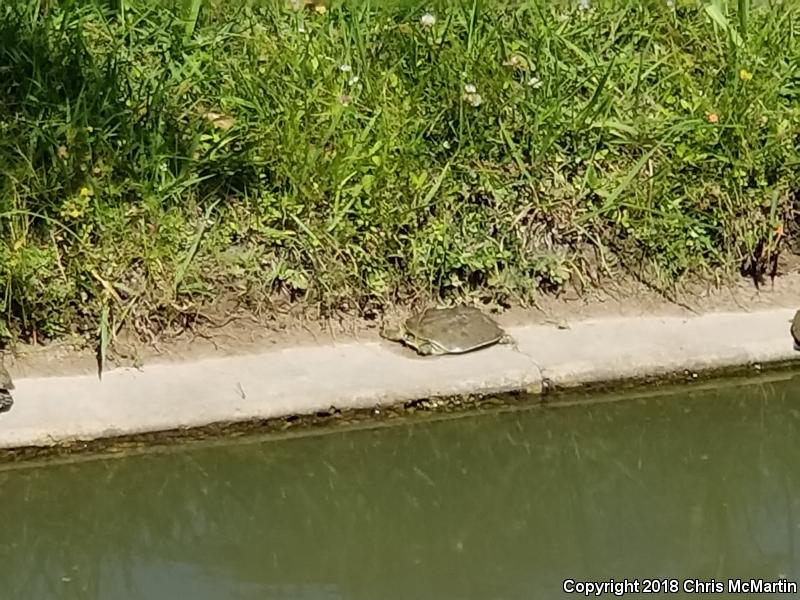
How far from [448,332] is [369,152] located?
708 millimetres

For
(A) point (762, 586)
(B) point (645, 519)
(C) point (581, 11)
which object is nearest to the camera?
(A) point (762, 586)

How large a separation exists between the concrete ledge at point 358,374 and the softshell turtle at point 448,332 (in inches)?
1.3

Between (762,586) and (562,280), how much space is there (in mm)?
1500

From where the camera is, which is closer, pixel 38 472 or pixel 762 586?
pixel 762 586

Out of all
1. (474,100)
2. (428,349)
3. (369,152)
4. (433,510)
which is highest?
(474,100)

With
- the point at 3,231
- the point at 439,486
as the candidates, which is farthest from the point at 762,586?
the point at 3,231

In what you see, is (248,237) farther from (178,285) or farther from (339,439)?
(339,439)

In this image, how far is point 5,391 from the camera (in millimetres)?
4254

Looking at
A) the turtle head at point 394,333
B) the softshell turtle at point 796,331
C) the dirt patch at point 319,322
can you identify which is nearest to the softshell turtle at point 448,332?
the turtle head at point 394,333

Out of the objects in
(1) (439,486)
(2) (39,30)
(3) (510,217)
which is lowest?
(1) (439,486)

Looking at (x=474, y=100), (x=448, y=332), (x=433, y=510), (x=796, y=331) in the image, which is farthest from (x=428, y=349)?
(x=796, y=331)

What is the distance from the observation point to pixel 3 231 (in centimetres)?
459

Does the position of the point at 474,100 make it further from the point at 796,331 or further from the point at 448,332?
the point at 796,331

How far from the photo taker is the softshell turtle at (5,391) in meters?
4.22
